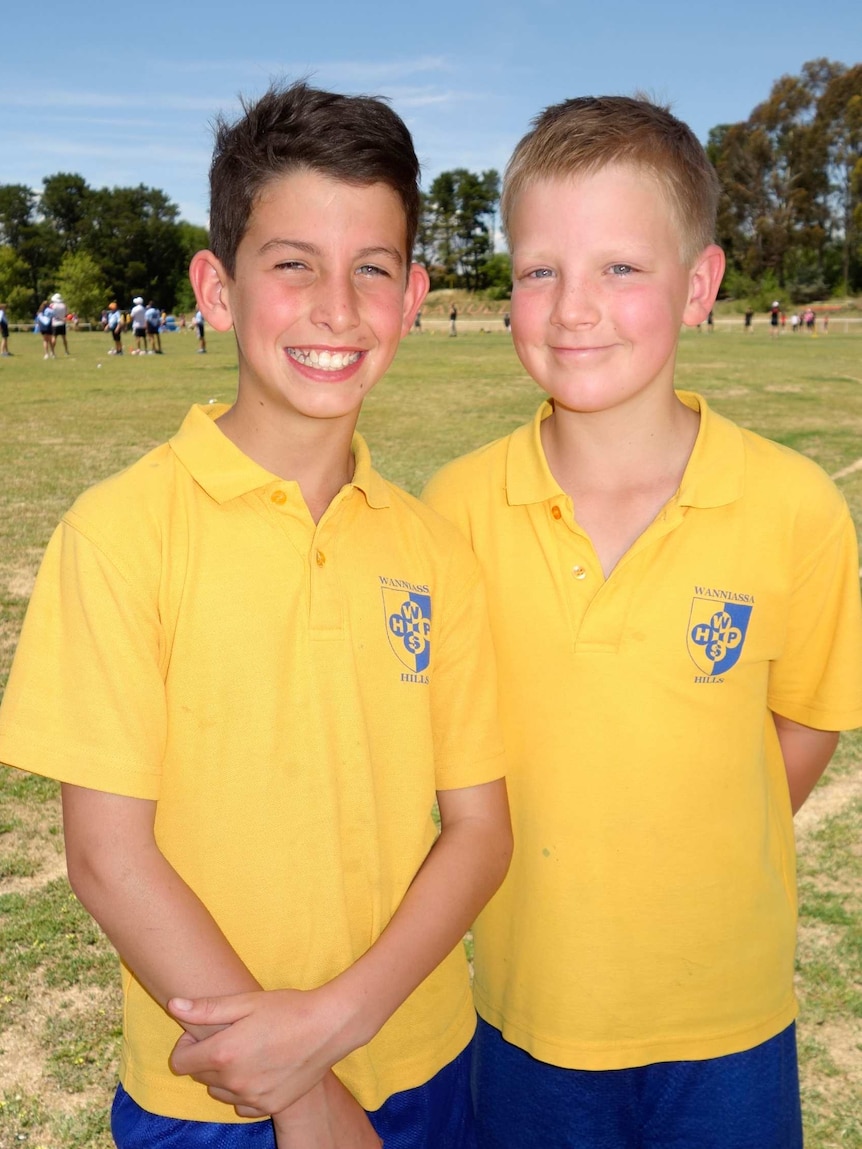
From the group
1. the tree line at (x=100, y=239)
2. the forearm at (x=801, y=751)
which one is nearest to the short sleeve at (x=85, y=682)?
the forearm at (x=801, y=751)

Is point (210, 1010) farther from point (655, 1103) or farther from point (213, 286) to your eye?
point (213, 286)

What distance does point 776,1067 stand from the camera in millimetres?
1898

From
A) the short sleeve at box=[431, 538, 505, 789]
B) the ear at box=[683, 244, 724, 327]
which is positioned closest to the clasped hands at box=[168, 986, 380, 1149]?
the short sleeve at box=[431, 538, 505, 789]

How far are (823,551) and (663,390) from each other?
403 mm

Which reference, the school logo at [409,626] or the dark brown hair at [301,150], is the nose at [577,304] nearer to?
the dark brown hair at [301,150]

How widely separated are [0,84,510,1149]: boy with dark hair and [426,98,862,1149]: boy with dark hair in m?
0.13

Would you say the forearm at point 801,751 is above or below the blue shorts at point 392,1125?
above

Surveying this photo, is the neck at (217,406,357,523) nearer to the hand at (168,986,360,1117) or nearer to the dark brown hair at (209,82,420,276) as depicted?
the dark brown hair at (209,82,420,276)

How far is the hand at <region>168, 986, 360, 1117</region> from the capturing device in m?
1.38

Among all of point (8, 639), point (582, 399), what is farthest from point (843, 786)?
point (8, 639)

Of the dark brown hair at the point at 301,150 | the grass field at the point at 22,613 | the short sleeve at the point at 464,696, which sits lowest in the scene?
the grass field at the point at 22,613

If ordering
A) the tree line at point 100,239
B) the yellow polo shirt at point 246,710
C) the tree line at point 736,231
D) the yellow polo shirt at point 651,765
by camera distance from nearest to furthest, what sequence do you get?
the yellow polo shirt at point 246,710 → the yellow polo shirt at point 651,765 → the tree line at point 736,231 → the tree line at point 100,239

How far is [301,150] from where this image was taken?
68.6 inches

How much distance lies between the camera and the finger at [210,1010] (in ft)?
4.53
